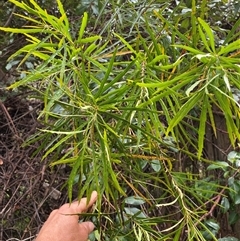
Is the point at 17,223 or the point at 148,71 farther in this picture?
the point at 17,223

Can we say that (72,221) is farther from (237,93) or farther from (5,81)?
(5,81)

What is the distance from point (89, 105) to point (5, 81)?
108 cm

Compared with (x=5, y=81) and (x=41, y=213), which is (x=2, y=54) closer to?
(x=5, y=81)

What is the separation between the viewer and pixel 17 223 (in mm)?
1327

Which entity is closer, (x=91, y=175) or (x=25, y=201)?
(x=91, y=175)

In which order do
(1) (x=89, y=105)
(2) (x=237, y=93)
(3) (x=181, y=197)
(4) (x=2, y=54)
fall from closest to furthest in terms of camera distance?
1. (1) (x=89, y=105)
2. (3) (x=181, y=197)
3. (2) (x=237, y=93)
4. (4) (x=2, y=54)

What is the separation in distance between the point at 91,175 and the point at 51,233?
9.3 inches

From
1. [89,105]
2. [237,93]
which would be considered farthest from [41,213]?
[89,105]

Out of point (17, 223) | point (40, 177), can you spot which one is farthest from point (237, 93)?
point (17, 223)

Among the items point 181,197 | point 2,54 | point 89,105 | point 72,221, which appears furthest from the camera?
point 2,54

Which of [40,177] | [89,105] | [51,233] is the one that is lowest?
[40,177]

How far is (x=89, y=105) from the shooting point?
0.51m

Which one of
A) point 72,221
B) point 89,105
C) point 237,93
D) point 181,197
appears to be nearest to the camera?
point 89,105

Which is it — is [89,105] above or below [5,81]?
above
